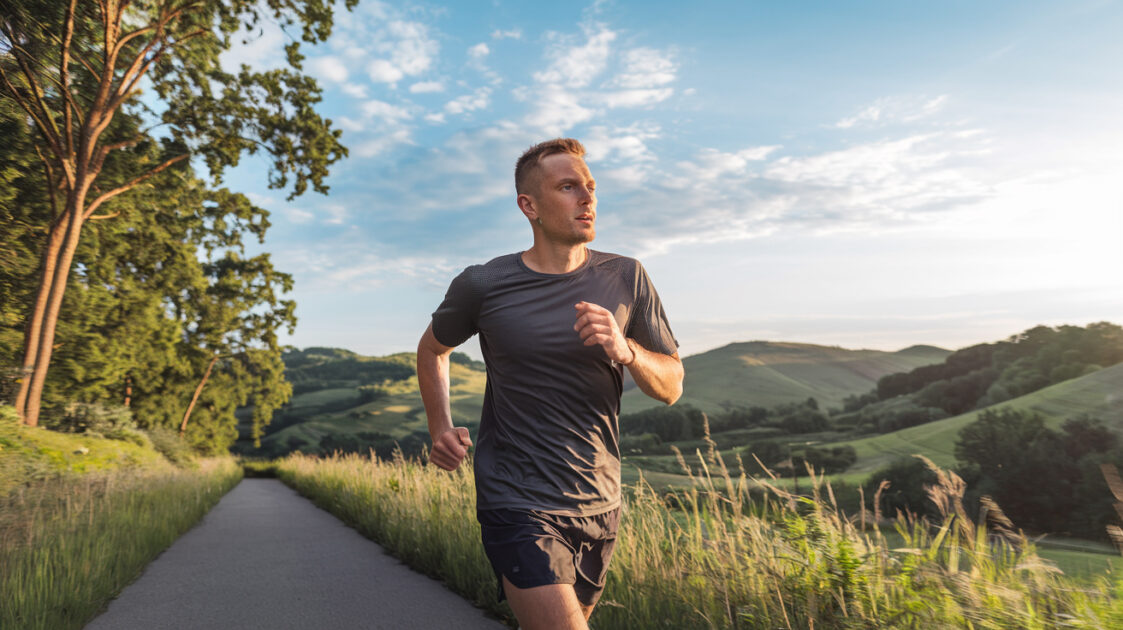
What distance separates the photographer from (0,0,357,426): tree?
43.1 ft

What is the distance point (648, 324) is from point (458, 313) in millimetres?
753

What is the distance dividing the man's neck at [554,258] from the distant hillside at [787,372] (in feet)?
243

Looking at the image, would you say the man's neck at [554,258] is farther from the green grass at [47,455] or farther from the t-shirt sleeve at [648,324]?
the green grass at [47,455]

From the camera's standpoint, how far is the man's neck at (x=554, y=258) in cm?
253

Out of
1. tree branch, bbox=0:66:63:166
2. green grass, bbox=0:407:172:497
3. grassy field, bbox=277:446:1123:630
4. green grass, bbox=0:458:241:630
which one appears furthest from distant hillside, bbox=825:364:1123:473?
tree branch, bbox=0:66:63:166

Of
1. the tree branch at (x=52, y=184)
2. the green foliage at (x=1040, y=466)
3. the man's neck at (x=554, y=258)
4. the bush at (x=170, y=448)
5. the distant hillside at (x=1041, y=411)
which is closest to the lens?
the man's neck at (x=554, y=258)

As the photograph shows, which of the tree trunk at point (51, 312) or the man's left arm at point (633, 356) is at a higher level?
the tree trunk at point (51, 312)

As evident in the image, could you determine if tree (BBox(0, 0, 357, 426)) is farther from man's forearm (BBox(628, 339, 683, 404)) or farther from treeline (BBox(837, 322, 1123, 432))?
treeline (BBox(837, 322, 1123, 432))

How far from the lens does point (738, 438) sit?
57281 mm

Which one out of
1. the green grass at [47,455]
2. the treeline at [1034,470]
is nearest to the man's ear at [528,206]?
the green grass at [47,455]

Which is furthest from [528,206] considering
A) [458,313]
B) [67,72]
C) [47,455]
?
[67,72]

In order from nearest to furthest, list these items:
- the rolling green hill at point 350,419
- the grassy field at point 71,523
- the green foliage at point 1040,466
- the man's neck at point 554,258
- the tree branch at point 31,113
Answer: the man's neck at point 554,258
the grassy field at point 71,523
the tree branch at point 31,113
the green foliage at point 1040,466
the rolling green hill at point 350,419

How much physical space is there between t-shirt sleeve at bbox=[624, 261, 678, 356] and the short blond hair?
1.79ft

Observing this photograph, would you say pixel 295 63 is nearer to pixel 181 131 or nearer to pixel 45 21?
pixel 181 131
